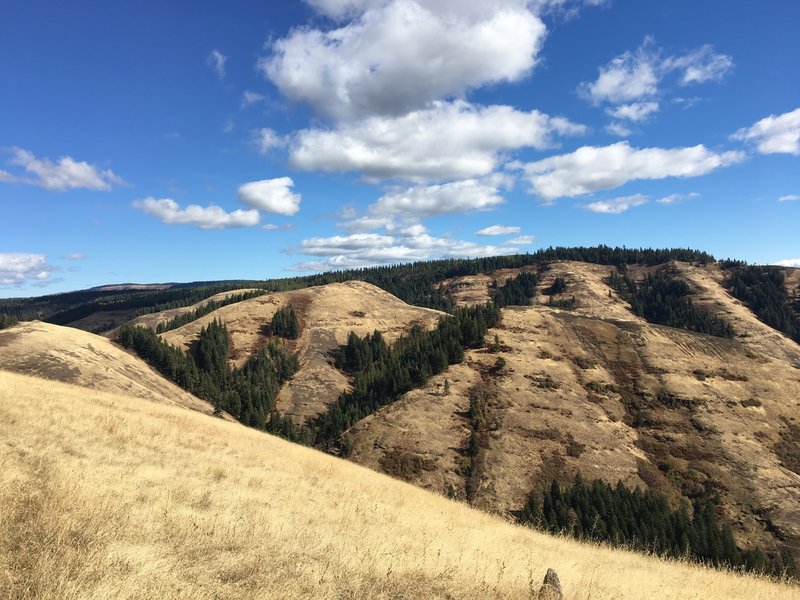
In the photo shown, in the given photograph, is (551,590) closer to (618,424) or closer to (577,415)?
(577,415)

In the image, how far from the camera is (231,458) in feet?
63.4

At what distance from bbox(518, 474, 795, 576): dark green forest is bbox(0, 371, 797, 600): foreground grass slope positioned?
120 feet

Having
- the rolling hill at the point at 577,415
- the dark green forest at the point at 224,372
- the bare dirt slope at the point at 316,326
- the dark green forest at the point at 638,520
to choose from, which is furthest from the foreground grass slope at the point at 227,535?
the bare dirt slope at the point at 316,326

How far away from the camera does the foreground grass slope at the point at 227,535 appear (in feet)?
25.4

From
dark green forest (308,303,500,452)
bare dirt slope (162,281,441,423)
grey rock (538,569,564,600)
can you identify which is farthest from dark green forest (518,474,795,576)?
bare dirt slope (162,281,441,423)

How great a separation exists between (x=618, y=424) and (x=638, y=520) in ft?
72.6

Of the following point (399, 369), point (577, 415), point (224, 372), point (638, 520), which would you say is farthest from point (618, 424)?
point (224, 372)

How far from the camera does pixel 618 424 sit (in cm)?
7419

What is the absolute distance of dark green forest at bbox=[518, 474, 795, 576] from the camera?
48.9m

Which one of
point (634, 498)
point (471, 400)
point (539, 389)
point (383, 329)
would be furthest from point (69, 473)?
point (383, 329)

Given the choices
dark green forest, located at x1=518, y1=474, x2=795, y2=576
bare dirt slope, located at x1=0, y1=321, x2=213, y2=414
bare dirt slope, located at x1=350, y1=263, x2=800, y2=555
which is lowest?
dark green forest, located at x1=518, y1=474, x2=795, y2=576

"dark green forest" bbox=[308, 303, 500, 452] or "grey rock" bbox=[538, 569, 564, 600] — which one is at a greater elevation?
"grey rock" bbox=[538, 569, 564, 600]

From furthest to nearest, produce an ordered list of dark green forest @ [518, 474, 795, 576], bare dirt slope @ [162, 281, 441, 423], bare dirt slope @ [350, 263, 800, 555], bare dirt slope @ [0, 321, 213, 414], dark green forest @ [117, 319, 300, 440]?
bare dirt slope @ [162, 281, 441, 423]
dark green forest @ [117, 319, 300, 440]
bare dirt slope @ [350, 263, 800, 555]
bare dirt slope @ [0, 321, 213, 414]
dark green forest @ [518, 474, 795, 576]

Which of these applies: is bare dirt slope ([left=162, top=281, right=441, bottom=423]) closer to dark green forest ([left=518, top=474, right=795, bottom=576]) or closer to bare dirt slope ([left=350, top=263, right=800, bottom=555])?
bare dirt slope ([left=350, top=263, right=800, bottom=555])
